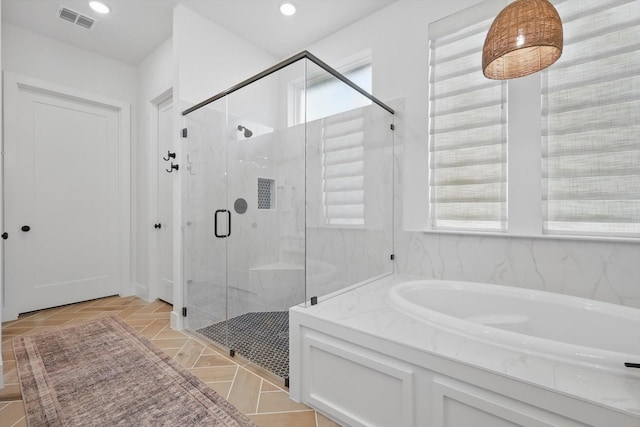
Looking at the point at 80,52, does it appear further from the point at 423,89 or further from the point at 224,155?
the point at 423,89

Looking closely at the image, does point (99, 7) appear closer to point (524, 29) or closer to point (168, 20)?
point (168, 20)

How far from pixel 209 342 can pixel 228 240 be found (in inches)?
33.7

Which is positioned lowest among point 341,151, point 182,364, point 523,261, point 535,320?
point 182,364

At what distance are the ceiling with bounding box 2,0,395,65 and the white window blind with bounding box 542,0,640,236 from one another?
1507mm

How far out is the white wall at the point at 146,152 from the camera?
3.32 metres

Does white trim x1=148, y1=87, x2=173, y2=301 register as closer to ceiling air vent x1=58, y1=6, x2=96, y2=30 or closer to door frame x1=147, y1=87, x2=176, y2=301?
door frame x1=147, y1=87, x2=176, y2=301

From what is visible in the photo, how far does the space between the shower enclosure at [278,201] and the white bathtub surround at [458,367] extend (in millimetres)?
386

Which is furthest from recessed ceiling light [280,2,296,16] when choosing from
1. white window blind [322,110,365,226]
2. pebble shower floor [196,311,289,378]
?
pebble shower floor [196,311,289,378]

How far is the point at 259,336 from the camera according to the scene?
2.33m

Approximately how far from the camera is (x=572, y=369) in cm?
100

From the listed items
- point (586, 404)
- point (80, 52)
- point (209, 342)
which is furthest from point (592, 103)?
point (80, 52)

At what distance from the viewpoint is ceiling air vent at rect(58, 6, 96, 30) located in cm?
266

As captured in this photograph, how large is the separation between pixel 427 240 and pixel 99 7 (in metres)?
3.61

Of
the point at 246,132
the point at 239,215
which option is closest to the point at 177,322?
the point at 239,215
